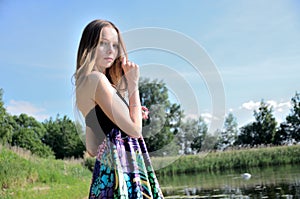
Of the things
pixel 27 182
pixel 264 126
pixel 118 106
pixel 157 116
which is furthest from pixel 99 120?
pixel 264 126

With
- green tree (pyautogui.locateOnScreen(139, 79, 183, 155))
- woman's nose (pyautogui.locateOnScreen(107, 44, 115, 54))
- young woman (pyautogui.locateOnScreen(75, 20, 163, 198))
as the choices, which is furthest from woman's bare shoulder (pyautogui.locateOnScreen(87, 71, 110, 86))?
green tree (pyautogui.locateOnScreen(139, 79, 183, 155))

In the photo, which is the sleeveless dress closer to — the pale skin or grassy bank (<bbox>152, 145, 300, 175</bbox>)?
the pale skin

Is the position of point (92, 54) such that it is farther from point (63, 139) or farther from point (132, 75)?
point (63, 139)

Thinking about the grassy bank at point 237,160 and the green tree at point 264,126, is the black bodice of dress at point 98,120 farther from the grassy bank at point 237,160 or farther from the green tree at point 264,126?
the green tree at point 264,126

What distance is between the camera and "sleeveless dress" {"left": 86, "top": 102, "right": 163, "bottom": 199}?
55.5 inches

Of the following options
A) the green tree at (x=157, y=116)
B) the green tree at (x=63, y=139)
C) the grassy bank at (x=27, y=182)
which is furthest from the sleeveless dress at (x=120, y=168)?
the green tree at (x=63, y=139)

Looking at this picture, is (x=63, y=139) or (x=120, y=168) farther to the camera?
(x=63, y=139)

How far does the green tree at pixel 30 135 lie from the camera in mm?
34750

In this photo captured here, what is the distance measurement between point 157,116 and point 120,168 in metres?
0.72

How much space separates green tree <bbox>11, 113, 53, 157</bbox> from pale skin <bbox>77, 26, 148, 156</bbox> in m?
28.8

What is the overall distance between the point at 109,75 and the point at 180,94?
1.05 feet

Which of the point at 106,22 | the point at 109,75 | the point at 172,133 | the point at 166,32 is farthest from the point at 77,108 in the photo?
the point at 172,133

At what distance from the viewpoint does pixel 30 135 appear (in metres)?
37.4

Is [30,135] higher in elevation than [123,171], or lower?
higher
